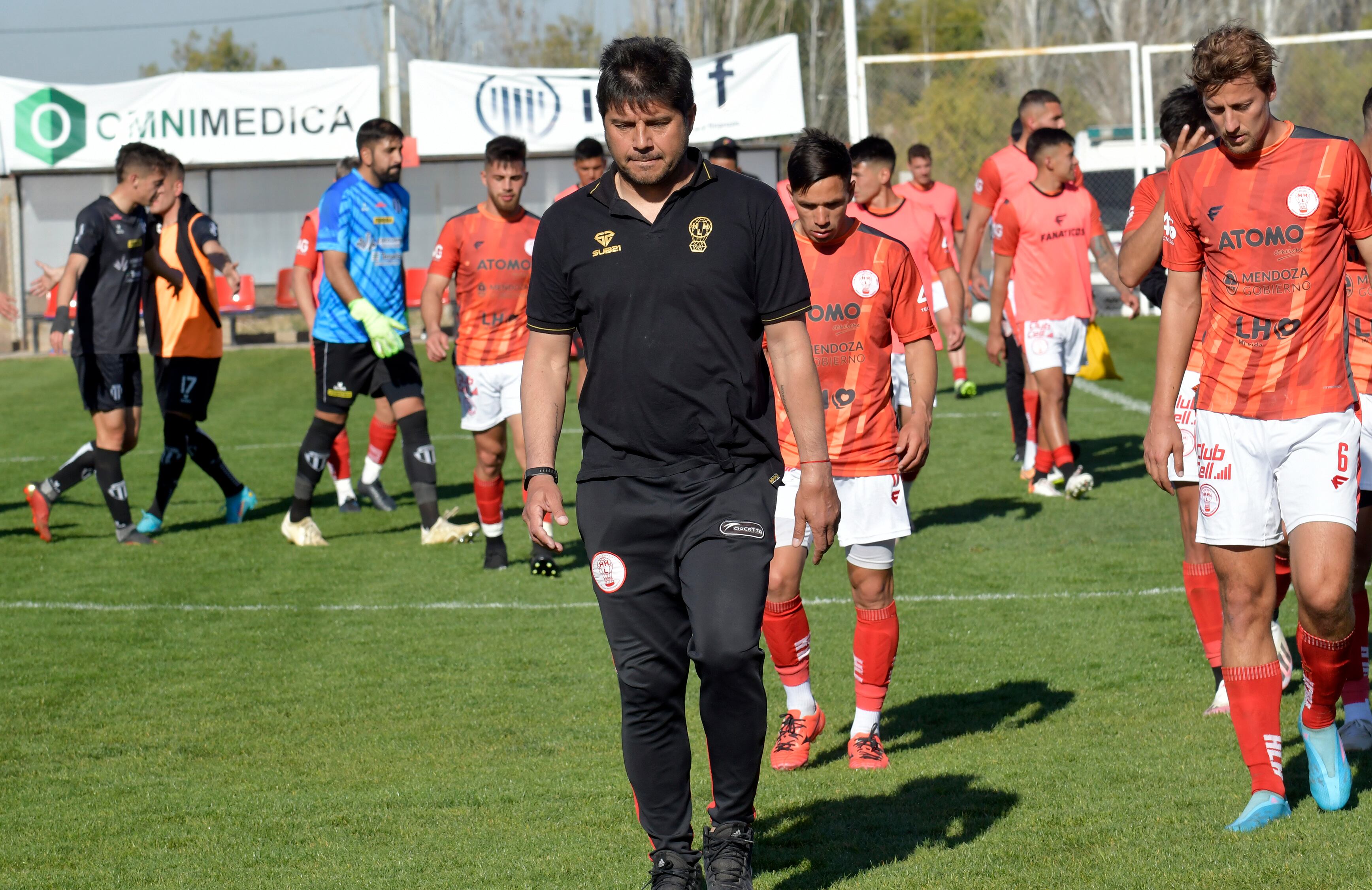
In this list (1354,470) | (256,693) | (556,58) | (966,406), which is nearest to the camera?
(1354,470)

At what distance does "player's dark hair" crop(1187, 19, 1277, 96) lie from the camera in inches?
162

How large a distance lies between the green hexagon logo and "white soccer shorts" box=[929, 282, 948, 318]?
60.5 ft

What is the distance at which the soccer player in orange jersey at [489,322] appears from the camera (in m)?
8.84

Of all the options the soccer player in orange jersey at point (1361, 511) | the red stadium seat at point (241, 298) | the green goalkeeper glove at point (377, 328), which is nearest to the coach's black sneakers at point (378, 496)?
the green goalkeeper glove at point (377, 328)

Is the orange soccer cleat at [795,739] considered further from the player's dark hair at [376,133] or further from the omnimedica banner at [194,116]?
the omnimedica banner at [194,116]

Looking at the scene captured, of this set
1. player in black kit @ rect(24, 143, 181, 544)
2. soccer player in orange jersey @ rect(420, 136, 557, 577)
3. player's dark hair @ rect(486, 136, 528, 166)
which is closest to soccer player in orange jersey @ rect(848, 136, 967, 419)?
player's dark hair @ rect(486, 136, 528, 166)

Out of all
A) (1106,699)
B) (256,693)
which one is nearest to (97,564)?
(256,693)

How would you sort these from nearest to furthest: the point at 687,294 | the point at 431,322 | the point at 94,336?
the point at 687,294 → the point at 431,322 → the point at 94,336

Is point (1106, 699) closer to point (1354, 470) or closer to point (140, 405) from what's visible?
point (1354, 470)

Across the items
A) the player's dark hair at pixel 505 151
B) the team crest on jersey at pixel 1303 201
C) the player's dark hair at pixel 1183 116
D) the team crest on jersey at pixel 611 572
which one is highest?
the player's dark hair at pixel 505 151

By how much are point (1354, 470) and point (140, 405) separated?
7735 millimetres

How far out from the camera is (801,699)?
17.6 ft

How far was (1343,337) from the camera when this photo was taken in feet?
14.4

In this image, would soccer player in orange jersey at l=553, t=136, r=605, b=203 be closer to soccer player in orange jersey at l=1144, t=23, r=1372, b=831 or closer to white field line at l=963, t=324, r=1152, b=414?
white field line at l=963, t=324, r=1152, b=414
